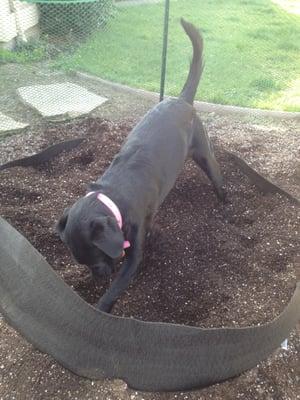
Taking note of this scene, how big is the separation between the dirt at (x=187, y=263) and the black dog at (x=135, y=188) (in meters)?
0.36

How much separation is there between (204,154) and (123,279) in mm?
1436

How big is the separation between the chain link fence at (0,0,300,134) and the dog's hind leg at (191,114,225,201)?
A: 7.23ft

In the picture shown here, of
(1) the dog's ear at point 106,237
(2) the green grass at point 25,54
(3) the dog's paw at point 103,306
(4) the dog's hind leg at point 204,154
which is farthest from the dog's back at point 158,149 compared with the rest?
(2) the green grass at point 25,54

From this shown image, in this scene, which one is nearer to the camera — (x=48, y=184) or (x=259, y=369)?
(x=259, y=369)

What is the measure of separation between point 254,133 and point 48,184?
241 centimetres

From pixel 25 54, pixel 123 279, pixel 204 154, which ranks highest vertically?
pixel 204 154

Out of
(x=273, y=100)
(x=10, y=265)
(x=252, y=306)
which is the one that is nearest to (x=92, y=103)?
(x=273, y=100)

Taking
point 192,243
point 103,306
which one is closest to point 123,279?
point 103,306

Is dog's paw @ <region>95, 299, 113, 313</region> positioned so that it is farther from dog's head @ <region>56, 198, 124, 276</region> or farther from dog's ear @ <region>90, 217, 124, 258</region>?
dog's ear @ <region>90, 217, 124, 258</region>

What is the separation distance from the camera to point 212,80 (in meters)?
6.52

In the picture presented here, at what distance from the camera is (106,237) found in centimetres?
236

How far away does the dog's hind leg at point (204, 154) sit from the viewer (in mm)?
3670

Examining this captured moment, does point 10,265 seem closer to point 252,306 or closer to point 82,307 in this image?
point 82,307

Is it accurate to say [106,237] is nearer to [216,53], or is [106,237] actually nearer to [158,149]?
[158,149]
